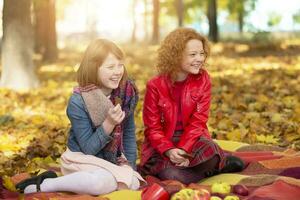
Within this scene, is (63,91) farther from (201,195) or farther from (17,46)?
(201,195)

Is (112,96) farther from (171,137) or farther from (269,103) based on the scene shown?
(269,103)

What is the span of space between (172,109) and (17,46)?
18.7 feet

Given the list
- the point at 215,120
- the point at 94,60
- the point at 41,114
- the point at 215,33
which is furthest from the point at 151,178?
the point at 215,33

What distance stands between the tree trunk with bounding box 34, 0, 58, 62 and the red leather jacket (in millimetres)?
10653

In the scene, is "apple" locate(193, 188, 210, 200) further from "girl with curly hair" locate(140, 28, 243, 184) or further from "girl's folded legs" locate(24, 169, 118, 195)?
"girl with curly hair" locate(140, 28, 243, 184)

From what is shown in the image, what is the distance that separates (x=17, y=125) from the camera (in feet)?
22.2

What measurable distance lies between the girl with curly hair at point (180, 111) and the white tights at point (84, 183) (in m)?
0.60

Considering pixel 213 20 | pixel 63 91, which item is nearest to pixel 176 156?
pixel 63 91

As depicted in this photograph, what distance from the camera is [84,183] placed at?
151 inches

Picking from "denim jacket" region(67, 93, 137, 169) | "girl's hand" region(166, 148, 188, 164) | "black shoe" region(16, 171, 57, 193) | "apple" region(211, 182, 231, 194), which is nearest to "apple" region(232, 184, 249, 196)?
"apple" region(211, 182, 231, 194)

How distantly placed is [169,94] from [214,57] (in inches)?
451

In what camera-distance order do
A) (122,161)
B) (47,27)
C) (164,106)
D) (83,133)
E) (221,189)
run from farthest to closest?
(47,27) → (164,106) → (122,161) → (83,133) → (221,189)

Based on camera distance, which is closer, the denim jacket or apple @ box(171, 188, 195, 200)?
apple @ box(171, 188, 195, 200)

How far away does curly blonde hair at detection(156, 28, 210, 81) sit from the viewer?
4496 millimetres
